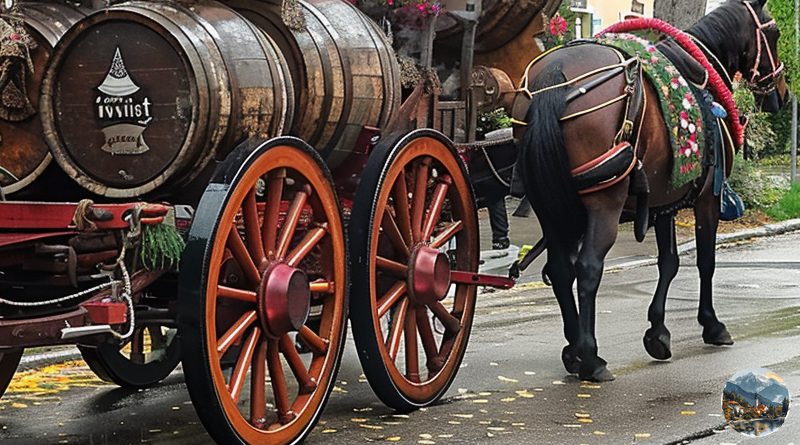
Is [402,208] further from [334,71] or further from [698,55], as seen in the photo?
[698,55]

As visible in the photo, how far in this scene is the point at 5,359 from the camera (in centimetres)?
585

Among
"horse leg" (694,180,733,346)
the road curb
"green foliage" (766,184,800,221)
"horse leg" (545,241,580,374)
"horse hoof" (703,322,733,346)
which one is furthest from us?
"green foliage" (766,184,800,221)

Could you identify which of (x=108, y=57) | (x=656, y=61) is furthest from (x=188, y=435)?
(x=656, y=61)

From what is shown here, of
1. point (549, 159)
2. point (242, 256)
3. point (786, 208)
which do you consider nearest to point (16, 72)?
point (242, 256)

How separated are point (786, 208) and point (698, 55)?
1053cm

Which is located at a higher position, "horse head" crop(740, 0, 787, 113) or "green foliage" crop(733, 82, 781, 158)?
"horse head" crop(740, 0, 787, 113)

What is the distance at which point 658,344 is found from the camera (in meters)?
7.86

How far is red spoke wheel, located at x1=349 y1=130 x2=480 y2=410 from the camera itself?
596 cm

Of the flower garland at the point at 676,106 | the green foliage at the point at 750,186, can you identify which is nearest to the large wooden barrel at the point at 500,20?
the flower garland at the point at 676,106

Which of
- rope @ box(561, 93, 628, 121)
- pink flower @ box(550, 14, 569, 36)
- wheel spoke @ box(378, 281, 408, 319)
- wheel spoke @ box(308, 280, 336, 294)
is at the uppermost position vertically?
pink flower @ box(550, 14, 569, 36)

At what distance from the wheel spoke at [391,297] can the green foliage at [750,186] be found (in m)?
12.1

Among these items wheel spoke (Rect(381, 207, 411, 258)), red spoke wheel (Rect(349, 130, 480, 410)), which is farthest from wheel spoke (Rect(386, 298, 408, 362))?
wheel spoke (Rect(381, 207, 411, 258))

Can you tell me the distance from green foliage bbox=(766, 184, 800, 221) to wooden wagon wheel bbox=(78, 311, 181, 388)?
39.4 feet

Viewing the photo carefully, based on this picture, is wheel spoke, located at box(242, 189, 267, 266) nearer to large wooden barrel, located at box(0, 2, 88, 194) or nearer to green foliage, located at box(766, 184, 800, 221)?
large wooden barrel, located at box(0, 2, 88, 194)
